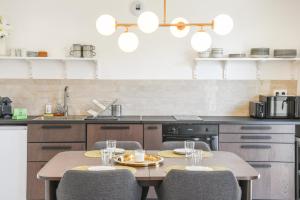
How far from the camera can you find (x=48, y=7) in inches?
205

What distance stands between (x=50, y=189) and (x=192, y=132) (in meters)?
2.19

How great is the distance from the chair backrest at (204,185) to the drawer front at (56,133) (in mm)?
2238

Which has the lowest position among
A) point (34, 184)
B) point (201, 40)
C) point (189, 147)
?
point (34, 184)

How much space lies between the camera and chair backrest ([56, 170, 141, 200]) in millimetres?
2502

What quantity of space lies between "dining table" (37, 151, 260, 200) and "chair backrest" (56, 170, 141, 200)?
0.34 feet

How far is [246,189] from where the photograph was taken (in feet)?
9.15

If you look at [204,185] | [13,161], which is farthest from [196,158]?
[13,161]

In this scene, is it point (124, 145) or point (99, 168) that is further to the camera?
point (124, 145)

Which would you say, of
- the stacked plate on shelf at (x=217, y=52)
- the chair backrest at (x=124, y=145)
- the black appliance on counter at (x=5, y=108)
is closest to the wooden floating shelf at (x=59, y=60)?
the black appliance on counter at (x=5, y=108)

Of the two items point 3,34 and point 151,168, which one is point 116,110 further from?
point 151,168

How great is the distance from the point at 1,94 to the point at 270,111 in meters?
3.24

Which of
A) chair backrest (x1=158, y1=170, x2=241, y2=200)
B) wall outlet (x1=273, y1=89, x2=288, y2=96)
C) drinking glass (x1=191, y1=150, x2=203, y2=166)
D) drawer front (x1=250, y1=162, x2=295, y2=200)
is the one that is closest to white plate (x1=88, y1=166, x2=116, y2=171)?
chair backrest (x1=158, y1=170, x2=241, y2=200)

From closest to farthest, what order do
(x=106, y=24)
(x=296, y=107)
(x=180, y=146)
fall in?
1. (x=106, y=24)
2. (x=180, y=146)
3. (x=296, y=107)

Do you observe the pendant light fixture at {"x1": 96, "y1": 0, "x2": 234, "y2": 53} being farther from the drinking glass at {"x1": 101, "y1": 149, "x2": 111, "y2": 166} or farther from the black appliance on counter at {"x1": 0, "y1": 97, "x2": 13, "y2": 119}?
the black appliance on counter at {"x1": 0, "y1": 97, "x2": 13, "y2": 119}
